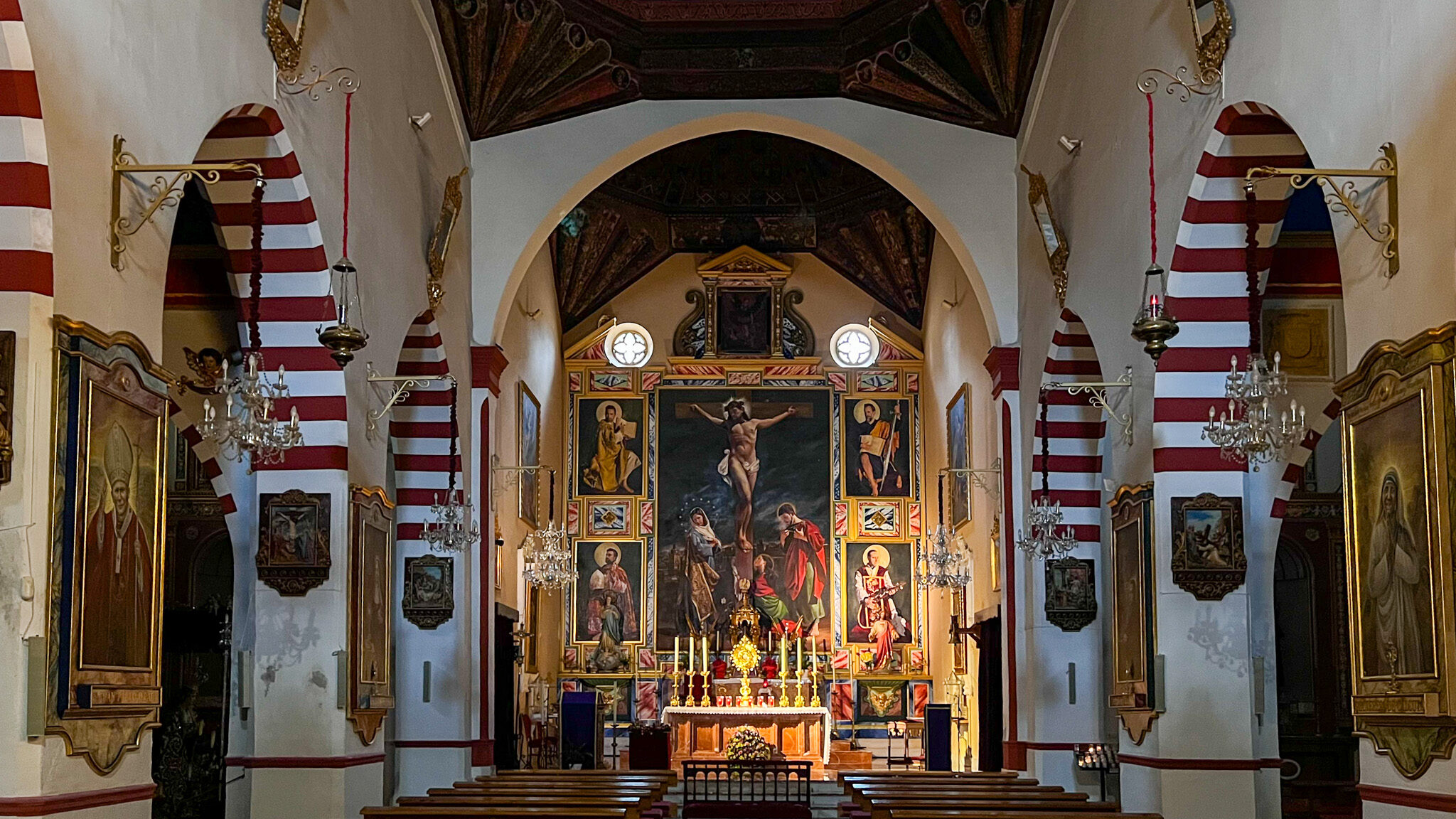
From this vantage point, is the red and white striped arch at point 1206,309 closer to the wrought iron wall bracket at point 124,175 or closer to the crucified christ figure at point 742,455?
the wrought iron wall bracket at point 124,175

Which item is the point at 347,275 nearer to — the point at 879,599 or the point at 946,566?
the point at 946,566

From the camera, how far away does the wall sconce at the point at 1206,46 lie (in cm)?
911

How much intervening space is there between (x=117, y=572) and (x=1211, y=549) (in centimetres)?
659

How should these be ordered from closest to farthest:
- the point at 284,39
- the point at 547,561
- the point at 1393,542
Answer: the point at 1393,542, the point at 284,39, the point at 547,561

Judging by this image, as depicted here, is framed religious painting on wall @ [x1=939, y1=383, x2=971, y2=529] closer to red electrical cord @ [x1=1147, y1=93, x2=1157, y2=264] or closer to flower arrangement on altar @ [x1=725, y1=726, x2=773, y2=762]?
flower arrangement on altar @ [x1=725, y1=726, x2=773, y2=762]

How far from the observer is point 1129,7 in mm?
11352

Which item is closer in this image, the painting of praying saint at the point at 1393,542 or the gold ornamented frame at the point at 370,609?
the painting of praying saint at the point at 1393,542

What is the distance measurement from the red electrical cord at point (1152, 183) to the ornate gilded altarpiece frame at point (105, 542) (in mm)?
6196

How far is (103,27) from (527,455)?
1408 cm

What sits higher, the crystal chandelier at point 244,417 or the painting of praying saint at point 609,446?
the painting of praying saint at point 609,446

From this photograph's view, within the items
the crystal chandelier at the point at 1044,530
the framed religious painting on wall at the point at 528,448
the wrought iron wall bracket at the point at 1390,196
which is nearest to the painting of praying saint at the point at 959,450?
the framed religious painting on wall at the point at 528,448

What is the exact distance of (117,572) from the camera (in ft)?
22.5

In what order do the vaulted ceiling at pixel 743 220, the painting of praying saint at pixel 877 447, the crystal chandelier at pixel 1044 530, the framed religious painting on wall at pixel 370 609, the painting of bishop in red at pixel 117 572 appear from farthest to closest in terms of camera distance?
the painting of praying saint at pixel 877 447, the vaulted ceiling at pixel 743 220, the crystal chandelier at pixel 1044 530, the framed religious painting on wall at pixel 370 609, the painting of bishop in red at pixel 117 572

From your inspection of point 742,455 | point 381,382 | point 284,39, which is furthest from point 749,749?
point 284,39
